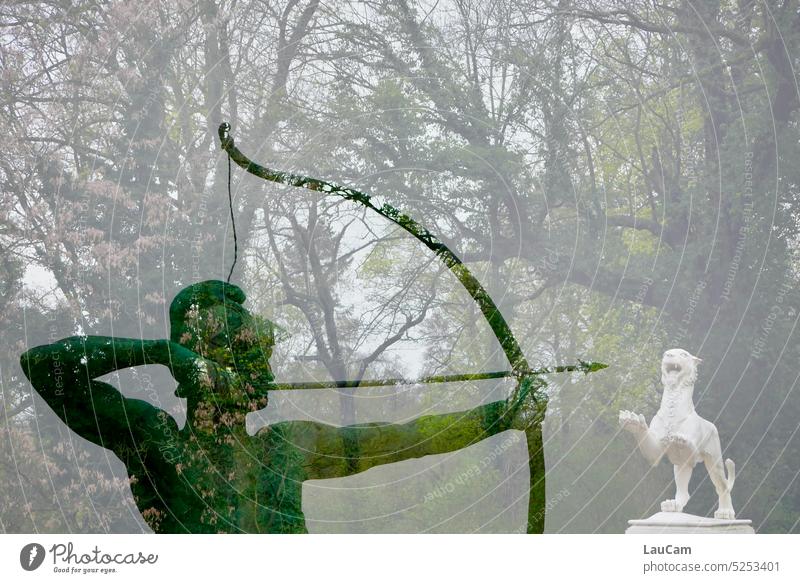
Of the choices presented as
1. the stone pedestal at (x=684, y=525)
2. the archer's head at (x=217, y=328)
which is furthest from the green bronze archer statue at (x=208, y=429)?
the stone pedestal at (x=684, y=525)

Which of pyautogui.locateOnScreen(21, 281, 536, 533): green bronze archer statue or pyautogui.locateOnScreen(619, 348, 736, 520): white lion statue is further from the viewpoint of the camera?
pyautogui.locateOnScreen(619, 348, 736, 520): white lion statue

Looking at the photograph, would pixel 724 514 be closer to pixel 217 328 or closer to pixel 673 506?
pixel 673 506

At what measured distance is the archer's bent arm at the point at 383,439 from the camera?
201 inches

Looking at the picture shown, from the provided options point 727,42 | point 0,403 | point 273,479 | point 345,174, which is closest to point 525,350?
point 345,174

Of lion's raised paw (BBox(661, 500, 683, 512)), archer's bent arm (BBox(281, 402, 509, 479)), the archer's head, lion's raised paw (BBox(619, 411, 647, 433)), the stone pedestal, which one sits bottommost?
the stone pedestal

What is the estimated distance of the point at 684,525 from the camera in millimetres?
5090

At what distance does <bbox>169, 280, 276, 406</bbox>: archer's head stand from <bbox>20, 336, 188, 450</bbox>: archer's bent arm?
0.50 feet

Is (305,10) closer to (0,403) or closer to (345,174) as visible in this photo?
(345,174)

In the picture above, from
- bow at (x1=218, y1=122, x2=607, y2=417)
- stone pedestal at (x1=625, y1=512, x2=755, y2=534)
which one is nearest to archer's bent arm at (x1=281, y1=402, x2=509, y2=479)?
bow at (x1=218, y1=122, x2=607, y2=417)

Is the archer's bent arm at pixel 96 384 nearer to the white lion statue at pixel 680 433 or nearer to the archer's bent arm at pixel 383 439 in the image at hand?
the archer's bent arm at pixel 383 439

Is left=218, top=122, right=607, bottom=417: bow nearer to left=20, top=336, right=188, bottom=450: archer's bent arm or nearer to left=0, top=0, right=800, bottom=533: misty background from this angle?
left=0, top=0, right=800, bottom=533: misty background

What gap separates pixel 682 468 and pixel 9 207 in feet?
17.9

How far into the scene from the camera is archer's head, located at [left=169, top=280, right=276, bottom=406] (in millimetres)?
5027

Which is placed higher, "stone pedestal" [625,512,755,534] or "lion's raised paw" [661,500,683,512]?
"lion's raised paw" [661,500,683,512]
